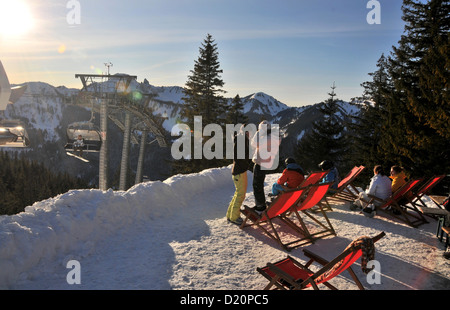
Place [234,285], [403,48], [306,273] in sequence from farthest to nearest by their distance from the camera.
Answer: [403,48] → [234,285] → [306,273]

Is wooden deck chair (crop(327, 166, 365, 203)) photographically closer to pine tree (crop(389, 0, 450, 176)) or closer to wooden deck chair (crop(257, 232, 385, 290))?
wooden deck chair (crop(257, 232, 385, 290))

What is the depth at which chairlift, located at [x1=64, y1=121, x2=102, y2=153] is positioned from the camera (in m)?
16.5

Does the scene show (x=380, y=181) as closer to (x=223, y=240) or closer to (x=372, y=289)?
(x=372, y=289)

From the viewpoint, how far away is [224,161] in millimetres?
28062

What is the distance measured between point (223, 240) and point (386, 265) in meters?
2.74

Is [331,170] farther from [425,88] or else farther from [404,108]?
[404,108]

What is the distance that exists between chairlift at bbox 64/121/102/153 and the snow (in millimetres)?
11787

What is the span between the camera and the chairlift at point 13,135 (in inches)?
193

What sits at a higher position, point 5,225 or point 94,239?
point 5,225

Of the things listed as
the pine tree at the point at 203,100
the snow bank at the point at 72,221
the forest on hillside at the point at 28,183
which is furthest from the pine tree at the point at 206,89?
the forest on hillside at the point at 28,183

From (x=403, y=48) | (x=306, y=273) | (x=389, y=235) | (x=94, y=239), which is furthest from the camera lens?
(x=403, y=48)

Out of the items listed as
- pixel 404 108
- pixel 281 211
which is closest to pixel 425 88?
pixel 404 108

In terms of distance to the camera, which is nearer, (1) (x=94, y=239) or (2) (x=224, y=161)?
(1) (x=94, y=239)
